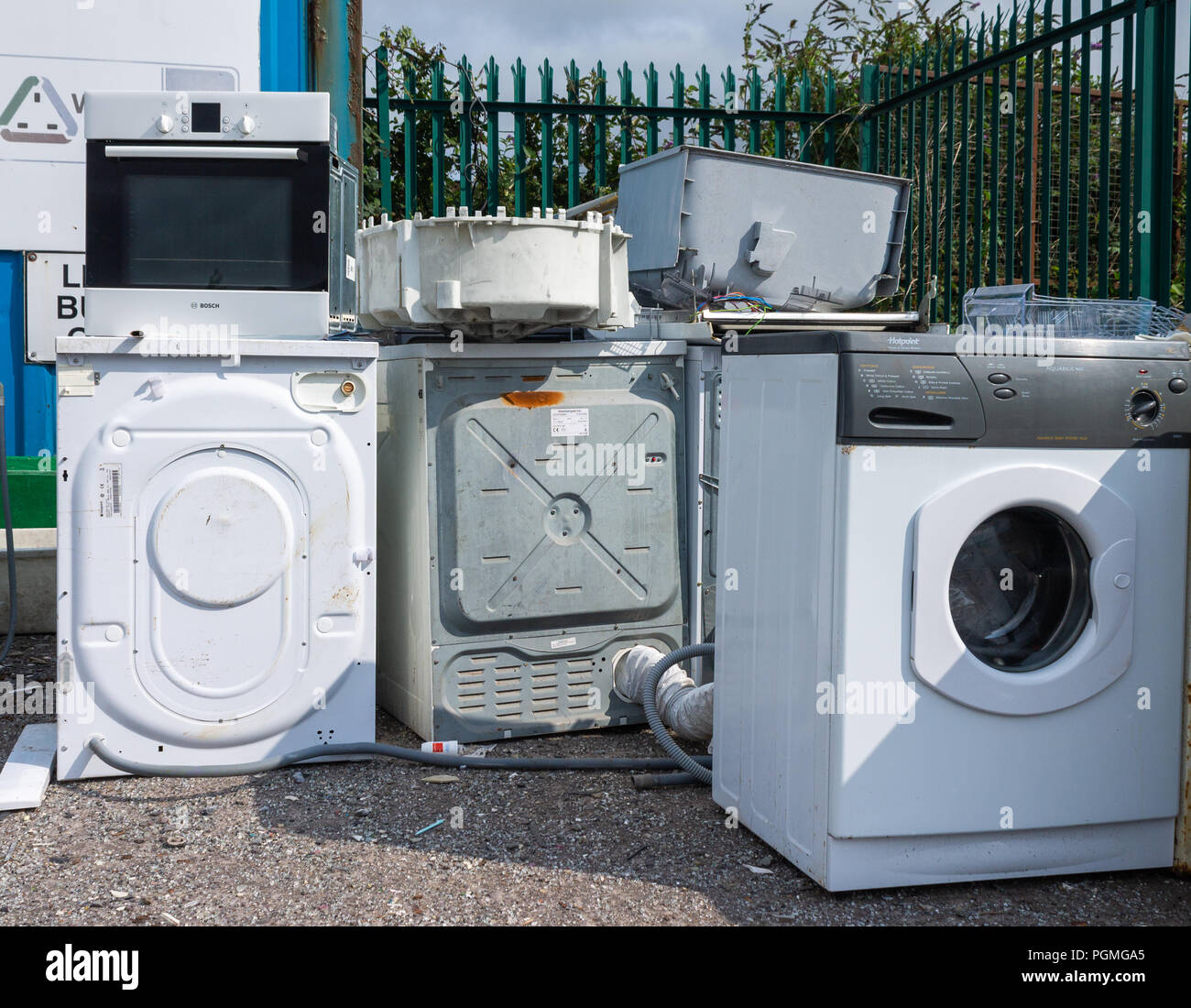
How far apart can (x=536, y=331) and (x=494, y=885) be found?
1.69 metres

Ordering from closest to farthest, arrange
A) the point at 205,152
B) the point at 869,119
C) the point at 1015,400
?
the point at 1015,400 → the point at 205,152 → the point at 869,119

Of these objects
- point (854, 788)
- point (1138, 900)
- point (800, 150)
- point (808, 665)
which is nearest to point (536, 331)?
point (808, 665)

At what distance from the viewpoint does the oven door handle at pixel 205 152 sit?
10.4ft

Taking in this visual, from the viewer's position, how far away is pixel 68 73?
4.99m

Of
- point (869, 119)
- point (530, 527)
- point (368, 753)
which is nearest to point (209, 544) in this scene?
point (368, 753)

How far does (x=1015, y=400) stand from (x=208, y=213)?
7.16ft

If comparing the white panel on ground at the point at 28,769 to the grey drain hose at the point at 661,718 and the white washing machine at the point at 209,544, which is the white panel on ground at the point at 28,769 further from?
the grey drain hose at the point at 661,718

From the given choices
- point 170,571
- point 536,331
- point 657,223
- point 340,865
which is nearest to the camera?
point 340,865

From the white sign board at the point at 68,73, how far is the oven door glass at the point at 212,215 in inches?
76.7

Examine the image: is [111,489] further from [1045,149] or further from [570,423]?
[1045,149]

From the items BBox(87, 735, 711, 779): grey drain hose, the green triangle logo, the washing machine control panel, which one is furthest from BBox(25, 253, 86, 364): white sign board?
the washing machine control panel

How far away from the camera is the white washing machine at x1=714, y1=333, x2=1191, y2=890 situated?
7.84ft

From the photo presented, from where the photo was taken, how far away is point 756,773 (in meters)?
2.75

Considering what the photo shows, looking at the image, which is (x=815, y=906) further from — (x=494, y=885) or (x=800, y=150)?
(x=800, y=150)
